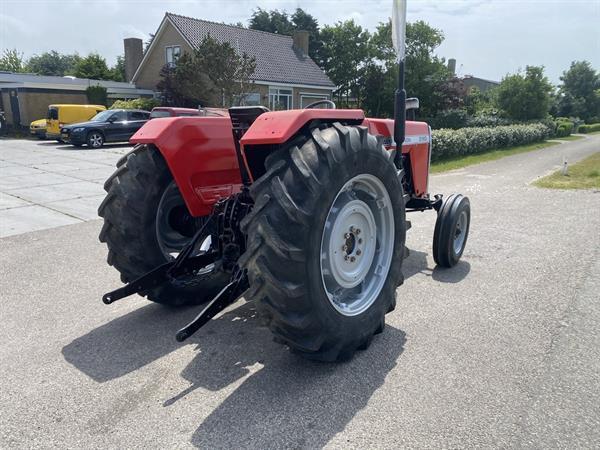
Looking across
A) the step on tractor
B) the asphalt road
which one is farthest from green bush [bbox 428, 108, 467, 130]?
the step on tractor

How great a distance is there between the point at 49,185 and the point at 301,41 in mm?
27752

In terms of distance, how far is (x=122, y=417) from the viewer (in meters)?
2.63

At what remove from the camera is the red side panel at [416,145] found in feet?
15.7

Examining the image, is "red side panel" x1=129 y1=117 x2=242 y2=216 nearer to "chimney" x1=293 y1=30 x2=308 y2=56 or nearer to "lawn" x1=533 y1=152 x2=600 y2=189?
"lawn" x1=533 y1=152 x2=600 y2=189

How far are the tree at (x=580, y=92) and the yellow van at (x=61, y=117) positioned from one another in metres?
51.8

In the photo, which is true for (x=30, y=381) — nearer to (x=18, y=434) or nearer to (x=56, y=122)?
(x=18, y=434)

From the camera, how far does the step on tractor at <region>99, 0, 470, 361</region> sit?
259 cm

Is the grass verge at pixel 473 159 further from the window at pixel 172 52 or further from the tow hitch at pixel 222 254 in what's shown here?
the window at pixel 172 52

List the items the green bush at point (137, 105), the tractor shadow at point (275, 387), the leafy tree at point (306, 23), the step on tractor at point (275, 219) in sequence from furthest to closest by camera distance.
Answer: the leafy tree at point (306, 23) < the green bush at point (137, 105) < the step on tractor at point (275, 219) < the tractor shadow at point (275, 387)

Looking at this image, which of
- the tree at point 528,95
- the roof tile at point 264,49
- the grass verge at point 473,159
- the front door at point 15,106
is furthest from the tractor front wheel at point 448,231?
the tree at point 528,95

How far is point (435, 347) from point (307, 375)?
41.2 inches

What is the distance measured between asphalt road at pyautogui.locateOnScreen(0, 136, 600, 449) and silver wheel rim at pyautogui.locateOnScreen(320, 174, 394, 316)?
444mm

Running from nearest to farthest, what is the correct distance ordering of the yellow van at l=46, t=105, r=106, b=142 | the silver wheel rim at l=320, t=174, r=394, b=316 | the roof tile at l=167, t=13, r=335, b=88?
1. the silver wheel rim at l=320, t=174, r=394, b=316
2. the yellow van at l=46, t=105, r=106, b=142
3. the roof tile at l=167, t=13, r=335, b=88

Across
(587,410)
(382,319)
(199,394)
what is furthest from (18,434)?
(587,410)
